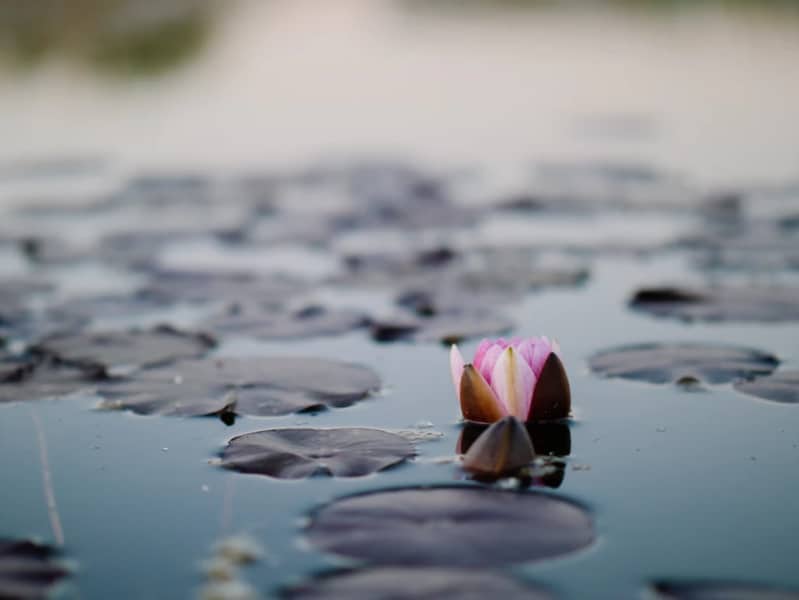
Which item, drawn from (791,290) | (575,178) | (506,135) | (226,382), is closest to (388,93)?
(506,135)

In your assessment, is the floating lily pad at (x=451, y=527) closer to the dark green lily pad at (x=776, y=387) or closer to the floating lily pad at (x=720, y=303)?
the dark green lily pad at (x=776, y=387)

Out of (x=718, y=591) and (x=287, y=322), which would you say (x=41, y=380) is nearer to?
(x=287, y=322)

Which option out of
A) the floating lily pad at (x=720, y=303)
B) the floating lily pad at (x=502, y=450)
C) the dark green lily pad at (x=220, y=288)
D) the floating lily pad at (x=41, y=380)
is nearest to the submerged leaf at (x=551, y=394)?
the floating lily pad at (x=502, y=450)

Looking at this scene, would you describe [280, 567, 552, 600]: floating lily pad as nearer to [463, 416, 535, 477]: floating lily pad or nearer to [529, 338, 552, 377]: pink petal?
[463, 416, 535, 477]: floating lily pad

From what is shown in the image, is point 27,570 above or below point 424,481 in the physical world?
below

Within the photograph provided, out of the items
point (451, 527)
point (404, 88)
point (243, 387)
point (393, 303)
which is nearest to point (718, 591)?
point (451, 527)

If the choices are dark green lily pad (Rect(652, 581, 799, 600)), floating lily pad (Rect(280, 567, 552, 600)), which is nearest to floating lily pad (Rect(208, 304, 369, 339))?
floating lily pad (Rect(280, 567, 552, 600))
